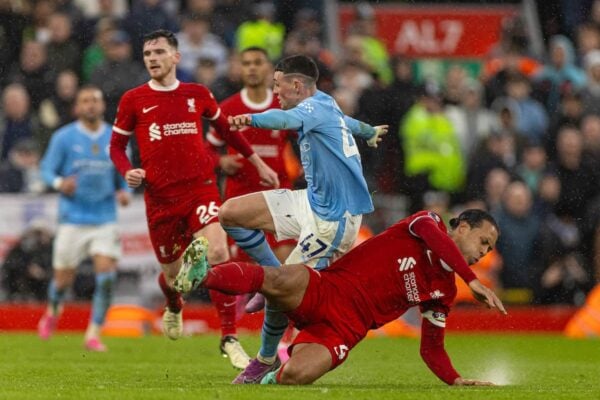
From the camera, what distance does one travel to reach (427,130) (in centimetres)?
2091

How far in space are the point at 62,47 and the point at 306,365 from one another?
1221 centimetres

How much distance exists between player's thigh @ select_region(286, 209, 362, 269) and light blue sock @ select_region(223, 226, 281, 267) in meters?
0.37

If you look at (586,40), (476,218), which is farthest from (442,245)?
(586,40)

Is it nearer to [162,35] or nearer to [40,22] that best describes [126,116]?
[162,35]

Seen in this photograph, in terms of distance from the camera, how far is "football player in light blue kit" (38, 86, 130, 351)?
16703 mm

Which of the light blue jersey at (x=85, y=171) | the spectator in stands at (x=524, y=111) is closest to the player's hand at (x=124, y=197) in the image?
the light blue jersey at (x=85, y=171)

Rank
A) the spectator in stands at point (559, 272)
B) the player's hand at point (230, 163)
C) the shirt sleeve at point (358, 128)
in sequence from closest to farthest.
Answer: the shirt sleeve at point (358, 128) → the player's hand at point (230, 163) → the spectator in stands at point (559, 272)

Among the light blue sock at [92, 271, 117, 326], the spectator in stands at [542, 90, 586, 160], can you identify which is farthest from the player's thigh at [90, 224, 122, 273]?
the spectator in stands at [542, 90, 586, 160]

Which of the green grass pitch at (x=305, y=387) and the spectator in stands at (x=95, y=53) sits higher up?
the spectator in stands at (x=95, y=53)

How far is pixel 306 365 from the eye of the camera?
10.3 m

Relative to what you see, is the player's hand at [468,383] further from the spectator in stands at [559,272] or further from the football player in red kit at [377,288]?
the spectator in stands at [559,272]

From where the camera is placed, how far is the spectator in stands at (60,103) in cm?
2047

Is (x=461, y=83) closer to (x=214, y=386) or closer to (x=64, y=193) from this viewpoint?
(x=64, y=193)

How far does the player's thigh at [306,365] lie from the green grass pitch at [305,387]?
0.12 metres
